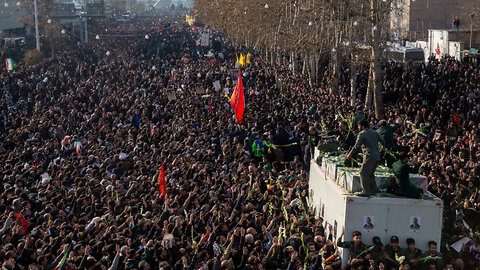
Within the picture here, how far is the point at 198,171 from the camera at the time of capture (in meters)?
17.4

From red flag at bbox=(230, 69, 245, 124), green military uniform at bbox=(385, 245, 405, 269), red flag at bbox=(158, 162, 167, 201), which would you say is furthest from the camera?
red flag at bbox=(230, 69, 245, 124)

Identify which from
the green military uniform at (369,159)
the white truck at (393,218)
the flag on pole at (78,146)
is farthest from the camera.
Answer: the flag on pole at (78,146)

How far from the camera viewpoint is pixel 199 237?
1293cm

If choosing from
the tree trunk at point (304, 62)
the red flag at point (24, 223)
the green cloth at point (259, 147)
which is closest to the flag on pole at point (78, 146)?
the green cloth at point (259, 147)

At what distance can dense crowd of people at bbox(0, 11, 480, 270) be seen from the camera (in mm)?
11648

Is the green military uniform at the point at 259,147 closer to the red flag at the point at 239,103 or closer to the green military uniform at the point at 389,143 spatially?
the red flag at the point at 239,103

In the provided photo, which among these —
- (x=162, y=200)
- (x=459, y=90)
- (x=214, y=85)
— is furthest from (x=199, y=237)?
(x=214, y=85)

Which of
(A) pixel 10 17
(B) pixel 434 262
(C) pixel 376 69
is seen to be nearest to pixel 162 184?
(B) pixel 434 262

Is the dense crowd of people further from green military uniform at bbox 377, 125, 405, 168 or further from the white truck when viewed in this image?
green military uniform at bbox 377, 125, 405, 168

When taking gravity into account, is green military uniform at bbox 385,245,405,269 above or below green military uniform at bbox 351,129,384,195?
below

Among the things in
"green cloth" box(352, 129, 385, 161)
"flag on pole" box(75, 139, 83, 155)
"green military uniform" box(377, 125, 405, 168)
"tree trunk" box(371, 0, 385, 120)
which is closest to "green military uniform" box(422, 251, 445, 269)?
"green cloth" box(352, 129, 385, 161)

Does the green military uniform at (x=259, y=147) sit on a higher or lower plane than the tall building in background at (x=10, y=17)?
lower

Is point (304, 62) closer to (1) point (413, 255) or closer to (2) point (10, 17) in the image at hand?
(1) point (413, 255)

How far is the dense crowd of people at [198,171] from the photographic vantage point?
11.6 meters
